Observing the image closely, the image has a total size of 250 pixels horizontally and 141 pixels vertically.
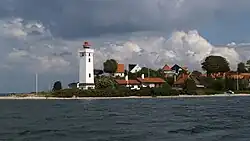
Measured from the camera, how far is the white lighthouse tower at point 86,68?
A: 588 ft

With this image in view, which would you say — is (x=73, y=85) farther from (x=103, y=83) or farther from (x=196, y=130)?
(x=196, y=130)

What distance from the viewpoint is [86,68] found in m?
179

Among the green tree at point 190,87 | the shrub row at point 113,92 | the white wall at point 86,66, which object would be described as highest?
the white wall at point 86,66

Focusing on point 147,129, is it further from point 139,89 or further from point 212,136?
point 139,89

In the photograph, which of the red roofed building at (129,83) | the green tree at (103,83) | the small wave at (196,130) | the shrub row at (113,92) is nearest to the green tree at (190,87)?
the shrub row at (113,92)

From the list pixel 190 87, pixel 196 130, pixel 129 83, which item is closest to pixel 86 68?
pixel 129 83

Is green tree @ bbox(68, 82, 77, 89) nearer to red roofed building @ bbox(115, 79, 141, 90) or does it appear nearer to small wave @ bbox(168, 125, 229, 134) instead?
red roofed building @ bbox(115, 79, 141, 90)

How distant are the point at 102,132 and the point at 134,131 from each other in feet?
10.0

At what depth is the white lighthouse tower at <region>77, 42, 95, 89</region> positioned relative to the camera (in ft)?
588

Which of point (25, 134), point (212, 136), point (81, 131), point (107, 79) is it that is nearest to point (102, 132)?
point (81, 131)

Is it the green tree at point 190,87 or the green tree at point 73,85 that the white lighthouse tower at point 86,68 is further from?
the green tree at point 190,87

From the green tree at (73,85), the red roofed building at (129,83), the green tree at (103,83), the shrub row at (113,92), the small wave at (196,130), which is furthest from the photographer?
the red roofed building at (129,83)

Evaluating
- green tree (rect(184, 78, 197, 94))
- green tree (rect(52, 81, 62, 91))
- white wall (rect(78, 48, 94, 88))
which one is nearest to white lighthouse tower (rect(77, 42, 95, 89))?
white wall (rect(78, 48, 94, 88))

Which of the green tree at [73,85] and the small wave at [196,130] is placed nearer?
the small wave at [196,130]
